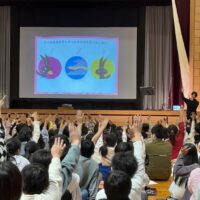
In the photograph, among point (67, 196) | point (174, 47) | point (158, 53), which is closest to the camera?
point (67, 196)

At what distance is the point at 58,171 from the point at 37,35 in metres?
10.5

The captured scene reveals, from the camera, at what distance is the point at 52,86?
12.2m

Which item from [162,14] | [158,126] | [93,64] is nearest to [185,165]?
[158,126]

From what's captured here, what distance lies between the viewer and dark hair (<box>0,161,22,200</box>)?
1246mm

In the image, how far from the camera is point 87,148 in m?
3.61

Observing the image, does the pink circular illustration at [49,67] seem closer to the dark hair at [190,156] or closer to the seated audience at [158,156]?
the seated audience at [158,156]

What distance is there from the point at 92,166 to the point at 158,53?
31.0 feet

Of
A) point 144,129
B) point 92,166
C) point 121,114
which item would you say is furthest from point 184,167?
point 121,114

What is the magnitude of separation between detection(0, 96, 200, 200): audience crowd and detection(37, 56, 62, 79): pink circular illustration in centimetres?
582

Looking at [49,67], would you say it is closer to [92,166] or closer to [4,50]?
[4,50]

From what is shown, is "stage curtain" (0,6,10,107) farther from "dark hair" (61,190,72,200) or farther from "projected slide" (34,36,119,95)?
"dark hair" (61,190,72,200)

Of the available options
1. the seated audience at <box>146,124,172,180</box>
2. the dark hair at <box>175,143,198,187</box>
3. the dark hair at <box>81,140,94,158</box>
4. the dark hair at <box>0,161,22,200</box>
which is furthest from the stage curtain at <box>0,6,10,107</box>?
the dark hair at <box>0,161,22,200</box>

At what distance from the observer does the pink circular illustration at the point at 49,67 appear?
12.2 metres

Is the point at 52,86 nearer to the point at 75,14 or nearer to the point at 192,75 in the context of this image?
the point at 75,14
